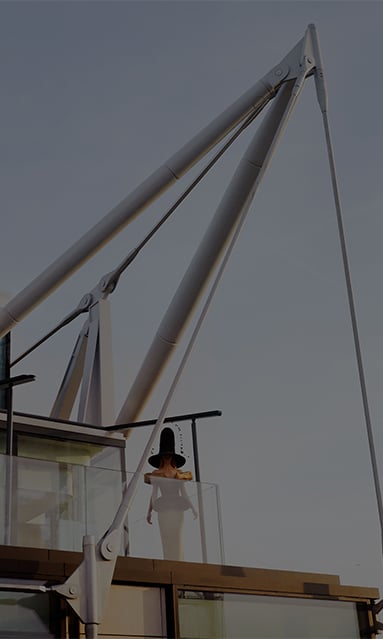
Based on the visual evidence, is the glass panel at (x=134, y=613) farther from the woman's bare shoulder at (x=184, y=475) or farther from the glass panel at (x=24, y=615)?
the woman's bare shoulder at (x=184, y=475)

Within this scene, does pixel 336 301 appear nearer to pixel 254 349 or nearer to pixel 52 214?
pixel 254 349

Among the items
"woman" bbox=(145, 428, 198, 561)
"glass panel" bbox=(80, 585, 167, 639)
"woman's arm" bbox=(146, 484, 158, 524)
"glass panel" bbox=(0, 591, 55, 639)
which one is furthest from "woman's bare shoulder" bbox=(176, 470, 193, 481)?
"glass panel" bbox=(0, 591, 55, 639)

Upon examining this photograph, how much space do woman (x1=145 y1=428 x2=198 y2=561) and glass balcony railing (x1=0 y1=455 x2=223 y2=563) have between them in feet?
0.05

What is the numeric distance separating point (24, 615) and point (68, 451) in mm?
6061

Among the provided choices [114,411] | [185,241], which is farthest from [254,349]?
[114,411]

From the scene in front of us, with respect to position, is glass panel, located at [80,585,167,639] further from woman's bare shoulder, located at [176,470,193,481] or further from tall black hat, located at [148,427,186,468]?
tall black hat, located at [148,427,186,468]

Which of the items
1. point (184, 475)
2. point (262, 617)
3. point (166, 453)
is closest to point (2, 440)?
point (166, 453)

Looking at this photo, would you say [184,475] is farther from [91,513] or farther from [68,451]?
[68,451]

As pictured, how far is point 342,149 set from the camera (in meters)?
23.1

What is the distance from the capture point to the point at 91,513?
1466 cm

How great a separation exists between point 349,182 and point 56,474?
1193 centimetres

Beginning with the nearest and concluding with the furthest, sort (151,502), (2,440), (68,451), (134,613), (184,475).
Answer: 1. (134,613)
2. (151,502)
3. (184,475)
4. (2,440)
5. (68,451)

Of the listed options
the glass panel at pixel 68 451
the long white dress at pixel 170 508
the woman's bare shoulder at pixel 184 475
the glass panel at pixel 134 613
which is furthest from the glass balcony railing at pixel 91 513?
the glass panel at pixel 68 451

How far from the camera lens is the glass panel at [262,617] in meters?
14.5
